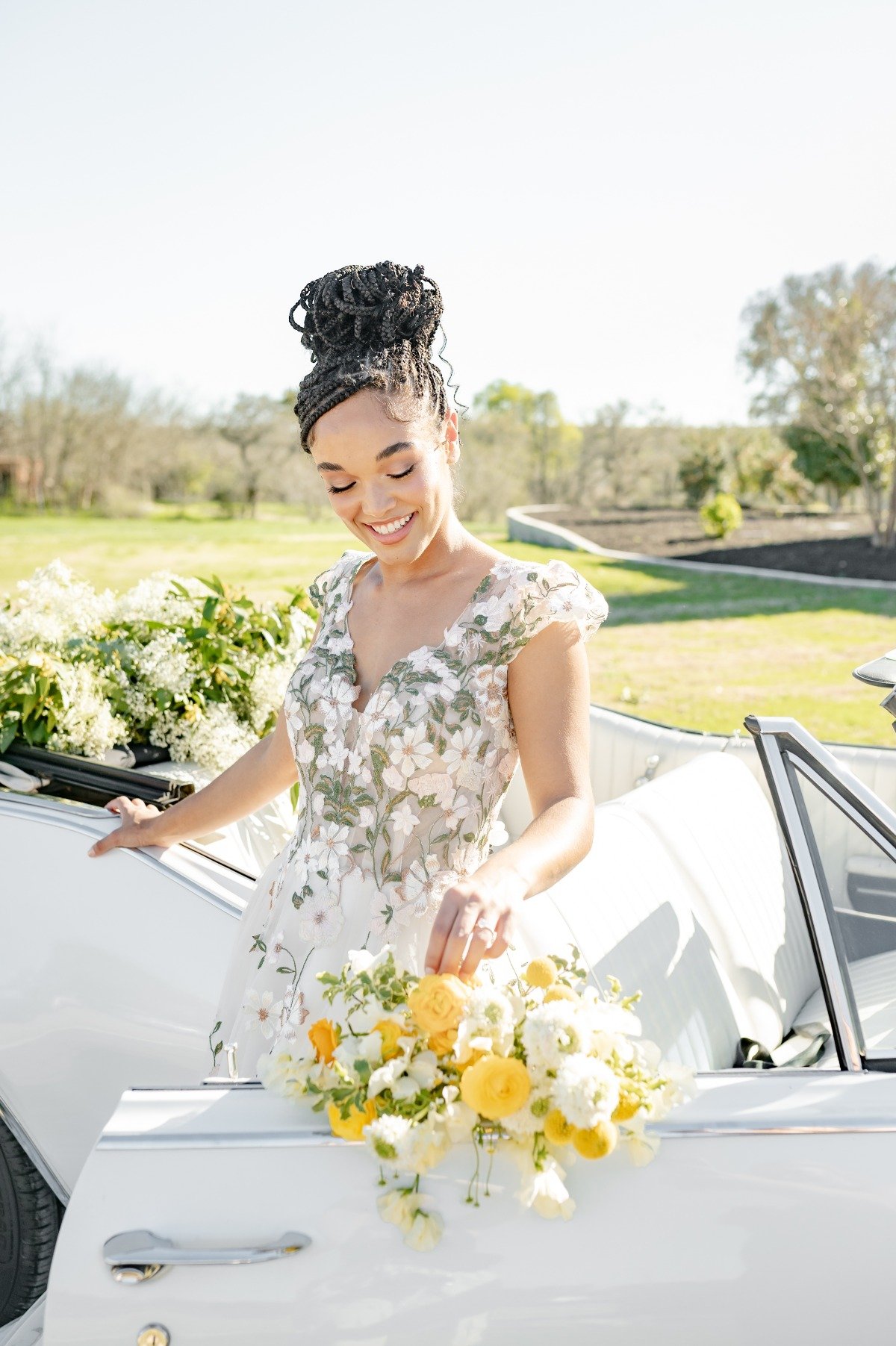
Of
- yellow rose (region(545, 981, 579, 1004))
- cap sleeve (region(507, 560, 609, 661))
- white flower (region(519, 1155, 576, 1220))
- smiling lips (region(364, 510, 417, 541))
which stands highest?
smiling lips (region(364, 510, 417, 541))

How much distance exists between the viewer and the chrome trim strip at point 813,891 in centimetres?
160

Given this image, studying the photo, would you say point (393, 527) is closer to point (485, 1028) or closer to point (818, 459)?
point (485, 1028)

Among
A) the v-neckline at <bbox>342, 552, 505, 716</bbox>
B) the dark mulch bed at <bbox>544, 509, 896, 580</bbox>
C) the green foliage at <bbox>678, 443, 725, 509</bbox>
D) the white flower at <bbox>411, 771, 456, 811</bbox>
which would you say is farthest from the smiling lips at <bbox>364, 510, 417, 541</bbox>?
the green foliage at <bbox>678, 443, 725, 509</bbox>

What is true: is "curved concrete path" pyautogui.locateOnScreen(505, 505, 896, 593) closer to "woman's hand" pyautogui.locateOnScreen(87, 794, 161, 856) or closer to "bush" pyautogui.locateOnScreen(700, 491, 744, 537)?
"bush" pyautogui.locateOnScreen(700, 491, 744, 537)

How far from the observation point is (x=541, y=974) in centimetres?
129

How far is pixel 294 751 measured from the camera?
1.85 meters

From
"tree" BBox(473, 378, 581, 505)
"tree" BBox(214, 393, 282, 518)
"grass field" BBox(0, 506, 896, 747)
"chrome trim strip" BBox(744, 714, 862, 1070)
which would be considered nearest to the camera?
"chrome trim strip" BBox(744, 714, 862, 1070)

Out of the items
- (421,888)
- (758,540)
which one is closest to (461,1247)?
A: (421,888)

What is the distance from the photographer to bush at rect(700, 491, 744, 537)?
62.4ft

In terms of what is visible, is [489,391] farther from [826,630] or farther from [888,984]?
[888,984]

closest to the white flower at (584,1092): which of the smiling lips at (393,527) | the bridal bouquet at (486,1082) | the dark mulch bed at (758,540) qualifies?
the bridal bouquet at (486,1082)

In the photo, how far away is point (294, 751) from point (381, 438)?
54 centimetres

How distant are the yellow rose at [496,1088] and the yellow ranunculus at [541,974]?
0.41ft

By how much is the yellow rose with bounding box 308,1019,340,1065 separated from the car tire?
1.22m
